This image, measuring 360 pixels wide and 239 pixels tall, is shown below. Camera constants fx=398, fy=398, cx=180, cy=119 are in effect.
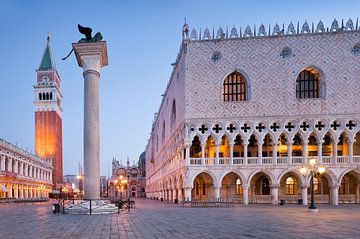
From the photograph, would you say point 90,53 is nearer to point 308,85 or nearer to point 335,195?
point 308,85

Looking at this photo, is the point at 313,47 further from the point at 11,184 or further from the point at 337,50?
the point at 11,184

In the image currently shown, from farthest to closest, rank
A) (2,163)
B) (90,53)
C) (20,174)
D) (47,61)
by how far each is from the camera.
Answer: (47,61) → (20,174) → (2,163) → (90,53)

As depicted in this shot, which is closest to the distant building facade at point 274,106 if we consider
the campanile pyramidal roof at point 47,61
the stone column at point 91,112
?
the stone column at point 91,112

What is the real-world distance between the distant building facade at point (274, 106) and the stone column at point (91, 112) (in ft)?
55.1

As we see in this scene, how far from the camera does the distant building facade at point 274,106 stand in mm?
38594

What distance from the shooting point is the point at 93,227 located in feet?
48.4

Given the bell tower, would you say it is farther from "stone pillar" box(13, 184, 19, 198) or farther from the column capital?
the column capital

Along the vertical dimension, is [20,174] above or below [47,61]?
below

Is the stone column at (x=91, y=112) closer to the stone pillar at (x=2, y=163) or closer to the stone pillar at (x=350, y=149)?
the stone pillar at (x=350, y=149)

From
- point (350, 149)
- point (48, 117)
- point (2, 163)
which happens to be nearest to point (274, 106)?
point (350, 149)

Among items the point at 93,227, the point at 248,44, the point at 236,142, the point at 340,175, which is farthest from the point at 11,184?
the point at 93,227

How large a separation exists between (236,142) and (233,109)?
4.87 meters

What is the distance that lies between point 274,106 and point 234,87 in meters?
4.45

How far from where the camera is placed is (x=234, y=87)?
4053cm
